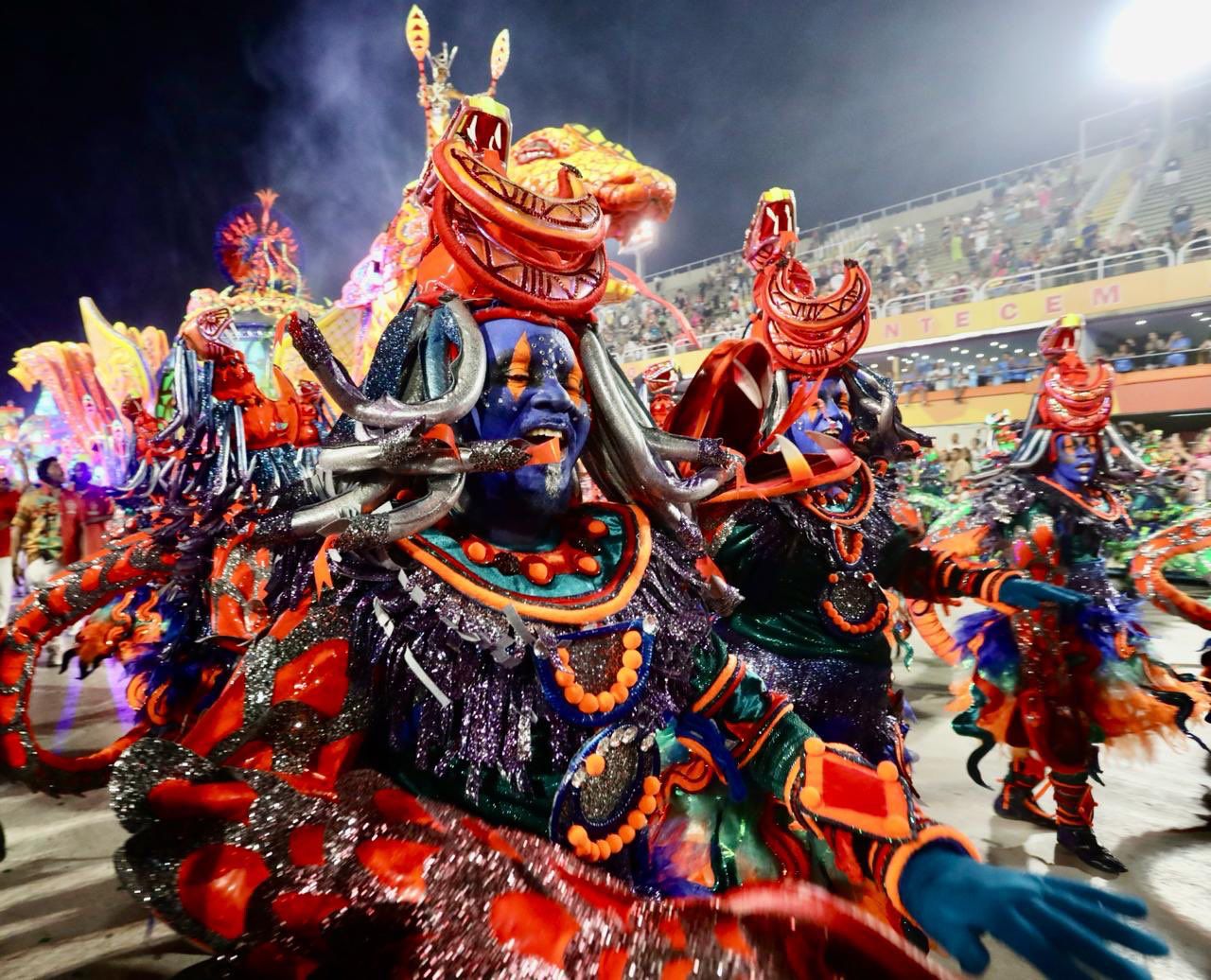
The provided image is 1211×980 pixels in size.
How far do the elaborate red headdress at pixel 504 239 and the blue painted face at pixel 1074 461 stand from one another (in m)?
3.75

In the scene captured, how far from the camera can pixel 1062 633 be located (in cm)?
319

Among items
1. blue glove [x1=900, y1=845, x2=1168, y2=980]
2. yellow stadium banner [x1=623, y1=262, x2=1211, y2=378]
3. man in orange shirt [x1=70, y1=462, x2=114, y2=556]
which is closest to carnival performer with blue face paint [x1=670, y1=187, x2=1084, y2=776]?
blue glove [x1=900, y1=845, x2=1168, y2=980]

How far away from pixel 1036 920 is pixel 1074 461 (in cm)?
401

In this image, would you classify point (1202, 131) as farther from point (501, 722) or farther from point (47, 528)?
point (47, 528)

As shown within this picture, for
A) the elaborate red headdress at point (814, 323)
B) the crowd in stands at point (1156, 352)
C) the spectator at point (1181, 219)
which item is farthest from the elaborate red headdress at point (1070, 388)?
the spectator at point (1181, 219)

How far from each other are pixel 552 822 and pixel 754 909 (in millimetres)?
424

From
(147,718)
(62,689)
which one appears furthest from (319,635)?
(62,689)

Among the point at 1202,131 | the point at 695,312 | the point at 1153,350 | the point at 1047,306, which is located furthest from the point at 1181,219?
the point at 695,312

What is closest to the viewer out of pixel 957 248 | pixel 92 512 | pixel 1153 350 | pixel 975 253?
pixel 92 512

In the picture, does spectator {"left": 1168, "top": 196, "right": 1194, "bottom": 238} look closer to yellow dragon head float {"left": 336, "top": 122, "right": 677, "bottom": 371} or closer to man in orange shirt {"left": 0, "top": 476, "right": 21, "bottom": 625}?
yellow dragon head float {"left": 336, "top": 122, "right": 677, "bottom": 371}

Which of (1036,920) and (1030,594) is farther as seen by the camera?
(1030,594)

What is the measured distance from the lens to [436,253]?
1334 millimetres

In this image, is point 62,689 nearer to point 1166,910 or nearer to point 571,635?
point 571,635

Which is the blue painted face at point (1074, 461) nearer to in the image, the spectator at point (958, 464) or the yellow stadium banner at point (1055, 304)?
the spectator at point (958, 464)
